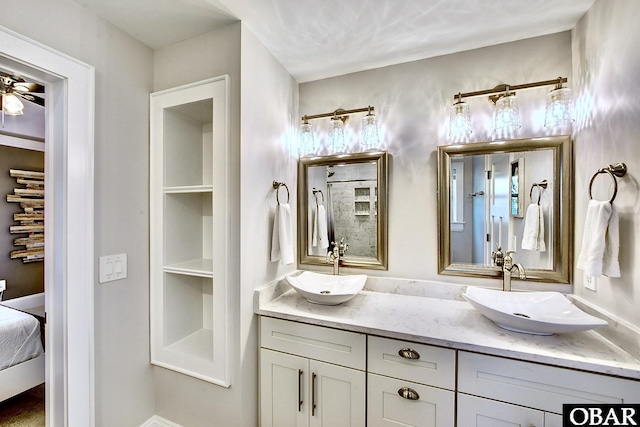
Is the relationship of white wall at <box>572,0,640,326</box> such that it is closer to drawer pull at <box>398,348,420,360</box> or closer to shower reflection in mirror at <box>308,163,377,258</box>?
drawer pull at <box>398,348,420,360</box>

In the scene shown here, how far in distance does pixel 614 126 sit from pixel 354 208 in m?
1.35

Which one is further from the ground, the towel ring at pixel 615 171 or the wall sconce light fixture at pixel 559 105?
the wall sconce light fixture at pixel 559 105

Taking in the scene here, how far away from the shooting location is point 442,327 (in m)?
1.29

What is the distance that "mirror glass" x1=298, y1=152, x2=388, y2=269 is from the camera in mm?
1863

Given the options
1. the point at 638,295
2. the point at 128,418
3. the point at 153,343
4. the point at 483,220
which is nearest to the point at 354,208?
the point at 483,220

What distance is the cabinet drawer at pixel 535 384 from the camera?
3.23ft

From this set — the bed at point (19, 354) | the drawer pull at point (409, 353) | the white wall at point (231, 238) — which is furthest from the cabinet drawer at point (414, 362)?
the bed at point (19, 354)

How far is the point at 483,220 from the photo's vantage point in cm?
166

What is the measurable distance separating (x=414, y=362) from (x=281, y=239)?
0.98 m

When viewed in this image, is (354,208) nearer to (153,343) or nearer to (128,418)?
A: (153,343)

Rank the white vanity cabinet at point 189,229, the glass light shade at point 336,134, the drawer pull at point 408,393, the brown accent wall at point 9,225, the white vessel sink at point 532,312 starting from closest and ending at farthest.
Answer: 1. the white vessel sink at point 532,312
2. the drawer pull at point 408,393
3. the white vanity cabinet at point 189,229
4. the glass light shade at point 336,134
5. the brown accent wall at point 9,225

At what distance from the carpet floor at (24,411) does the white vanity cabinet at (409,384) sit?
2.31 m

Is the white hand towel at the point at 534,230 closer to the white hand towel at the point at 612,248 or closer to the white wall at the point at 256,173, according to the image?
the white hand towel at the point at 612,248

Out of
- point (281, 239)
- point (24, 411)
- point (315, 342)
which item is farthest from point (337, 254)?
point (24, 411)
